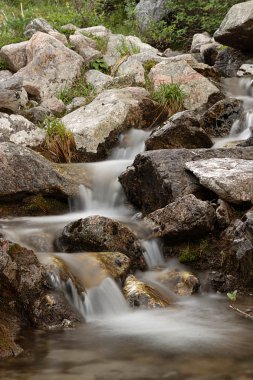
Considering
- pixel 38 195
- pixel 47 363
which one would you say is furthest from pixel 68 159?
pixel 47 363

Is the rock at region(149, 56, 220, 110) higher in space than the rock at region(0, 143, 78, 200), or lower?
higher

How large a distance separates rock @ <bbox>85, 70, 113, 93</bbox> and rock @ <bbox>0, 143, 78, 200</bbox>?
492cm

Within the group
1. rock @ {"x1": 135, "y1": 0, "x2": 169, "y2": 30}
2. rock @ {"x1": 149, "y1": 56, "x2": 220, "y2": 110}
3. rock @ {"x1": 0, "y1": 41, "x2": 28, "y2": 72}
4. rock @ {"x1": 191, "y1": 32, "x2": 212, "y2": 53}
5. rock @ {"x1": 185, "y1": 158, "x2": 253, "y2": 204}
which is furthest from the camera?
rock @ {"x1": 135, "y1": 0, "x2": 169, "y2": 30}

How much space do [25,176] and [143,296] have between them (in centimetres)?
302

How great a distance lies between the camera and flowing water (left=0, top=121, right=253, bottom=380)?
3.50 m

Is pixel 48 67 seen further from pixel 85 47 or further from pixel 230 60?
pixel 230 60

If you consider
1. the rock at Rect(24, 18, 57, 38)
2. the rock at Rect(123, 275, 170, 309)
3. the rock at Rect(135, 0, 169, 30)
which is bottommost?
the rock at Rect(123, 275, 170, 309)

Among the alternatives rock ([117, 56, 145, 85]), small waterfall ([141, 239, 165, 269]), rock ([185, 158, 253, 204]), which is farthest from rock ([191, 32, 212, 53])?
small waterfall ([141, 239, 165, 269])

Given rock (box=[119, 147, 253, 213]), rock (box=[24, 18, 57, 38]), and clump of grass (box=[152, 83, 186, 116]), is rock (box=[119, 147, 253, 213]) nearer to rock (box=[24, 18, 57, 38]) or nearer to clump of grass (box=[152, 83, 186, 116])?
clump of grass (box=[152, 83, 186, 116])

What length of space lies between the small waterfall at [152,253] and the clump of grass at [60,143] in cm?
340

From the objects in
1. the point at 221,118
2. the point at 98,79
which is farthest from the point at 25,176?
the point at 98,79

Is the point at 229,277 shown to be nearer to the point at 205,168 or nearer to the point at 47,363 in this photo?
the point at 205,168

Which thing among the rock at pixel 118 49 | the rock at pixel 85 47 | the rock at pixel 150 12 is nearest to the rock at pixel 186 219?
the rock at pixel 85 47

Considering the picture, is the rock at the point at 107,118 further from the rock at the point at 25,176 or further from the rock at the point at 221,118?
the rock at the point at 25,176
